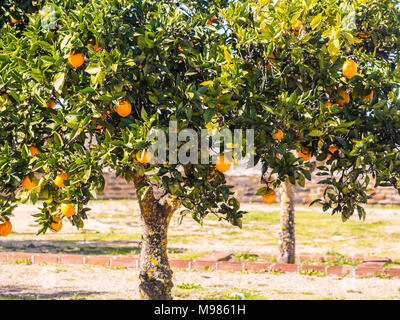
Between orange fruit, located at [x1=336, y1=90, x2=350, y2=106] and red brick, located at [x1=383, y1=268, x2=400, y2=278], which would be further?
red brick, located at [x1=383, y1=268, x2=400, y2=278]

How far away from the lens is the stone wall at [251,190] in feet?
52.3

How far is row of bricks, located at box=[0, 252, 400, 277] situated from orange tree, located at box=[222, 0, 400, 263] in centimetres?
403

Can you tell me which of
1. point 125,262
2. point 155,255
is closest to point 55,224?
point 155,255

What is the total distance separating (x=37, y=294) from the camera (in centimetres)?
613

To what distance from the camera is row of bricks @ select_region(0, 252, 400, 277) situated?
729 cm

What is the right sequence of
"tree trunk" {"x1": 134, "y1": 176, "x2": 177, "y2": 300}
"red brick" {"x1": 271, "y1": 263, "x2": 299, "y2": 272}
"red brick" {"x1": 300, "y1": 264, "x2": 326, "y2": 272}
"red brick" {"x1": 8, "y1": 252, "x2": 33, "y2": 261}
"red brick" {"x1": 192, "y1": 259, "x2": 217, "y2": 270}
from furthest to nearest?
"red brick" {"x1": 8, "y1": 252, "x2": 33, "y2": 261} < "red brick" {"x1": 192, "y1": 259, "x2": 217, "y2": 270} < "red brick" {"x1": 271, "y1": 263, "x2": 299, "y2": 272} < "red brick" {"x1": 300, "y1": 264, "x2": 326, "y2": 272} < "tree trunk" {"x1": 134, "y1": 176, "x2": 177, "y2": 300}

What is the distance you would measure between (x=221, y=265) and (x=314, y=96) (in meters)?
4.84

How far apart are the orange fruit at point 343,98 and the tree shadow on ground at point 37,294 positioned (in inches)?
148

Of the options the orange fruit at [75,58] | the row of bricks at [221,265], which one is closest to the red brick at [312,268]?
the row of bricks at [221,265]

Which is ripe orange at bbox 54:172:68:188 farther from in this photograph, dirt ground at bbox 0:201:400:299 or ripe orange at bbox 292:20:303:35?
dirt ground at bbox 0:201:400:299

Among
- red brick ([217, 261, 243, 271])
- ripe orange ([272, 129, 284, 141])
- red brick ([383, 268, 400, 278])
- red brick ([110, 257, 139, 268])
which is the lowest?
red brick ([383, 268, 400, 278])

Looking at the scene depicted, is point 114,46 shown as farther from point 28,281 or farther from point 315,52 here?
point 28,281

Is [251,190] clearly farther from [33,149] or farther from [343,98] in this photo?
[33,149]

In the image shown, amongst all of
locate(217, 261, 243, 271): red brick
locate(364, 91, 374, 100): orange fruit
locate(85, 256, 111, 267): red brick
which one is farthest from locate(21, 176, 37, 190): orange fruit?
locate(217, 261, 243, 271): red brick
